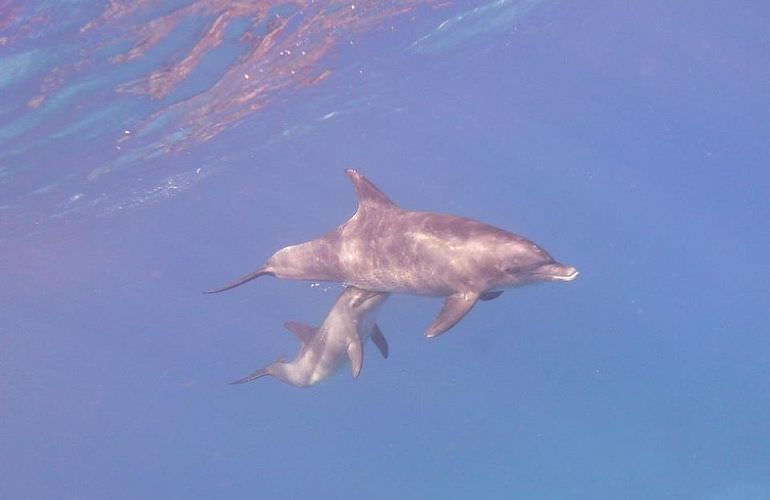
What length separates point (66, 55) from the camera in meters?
17.7

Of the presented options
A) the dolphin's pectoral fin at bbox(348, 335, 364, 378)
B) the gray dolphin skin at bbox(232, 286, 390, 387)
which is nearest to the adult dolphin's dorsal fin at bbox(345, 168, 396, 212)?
the gray dolphin skin at bbox(232, 286, 390, 387)

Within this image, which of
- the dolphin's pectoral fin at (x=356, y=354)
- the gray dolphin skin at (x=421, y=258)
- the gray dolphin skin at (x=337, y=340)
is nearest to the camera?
the gray dolphin skin at (x=421, y=258)

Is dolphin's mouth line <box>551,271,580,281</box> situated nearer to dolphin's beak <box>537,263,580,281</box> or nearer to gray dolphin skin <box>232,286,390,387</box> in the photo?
dolphin's beak <box>537,263,580,281</box>

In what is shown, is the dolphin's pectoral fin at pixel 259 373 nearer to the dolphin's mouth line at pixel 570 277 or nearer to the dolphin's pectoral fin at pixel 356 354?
the dolphin's pectoral fin at pixel 356 354

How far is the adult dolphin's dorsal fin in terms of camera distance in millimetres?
10984

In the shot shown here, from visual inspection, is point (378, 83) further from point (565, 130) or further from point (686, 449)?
point (565, 130)

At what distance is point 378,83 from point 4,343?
7551 cm

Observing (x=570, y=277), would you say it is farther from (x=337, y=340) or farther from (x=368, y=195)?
(x=337, y=340)

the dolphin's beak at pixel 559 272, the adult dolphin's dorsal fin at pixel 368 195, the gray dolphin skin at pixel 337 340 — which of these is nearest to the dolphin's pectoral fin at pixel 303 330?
the gray dolphin skin at pixel 337 340

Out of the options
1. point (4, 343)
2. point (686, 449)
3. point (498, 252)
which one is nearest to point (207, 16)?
point (498, 252)

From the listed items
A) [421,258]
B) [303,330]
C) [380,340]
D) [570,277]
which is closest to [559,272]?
[570,277]

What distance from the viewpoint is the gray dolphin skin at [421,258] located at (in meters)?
8.81

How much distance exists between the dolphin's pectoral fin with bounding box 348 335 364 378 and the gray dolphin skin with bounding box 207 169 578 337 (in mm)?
2130

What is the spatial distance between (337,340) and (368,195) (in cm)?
441
